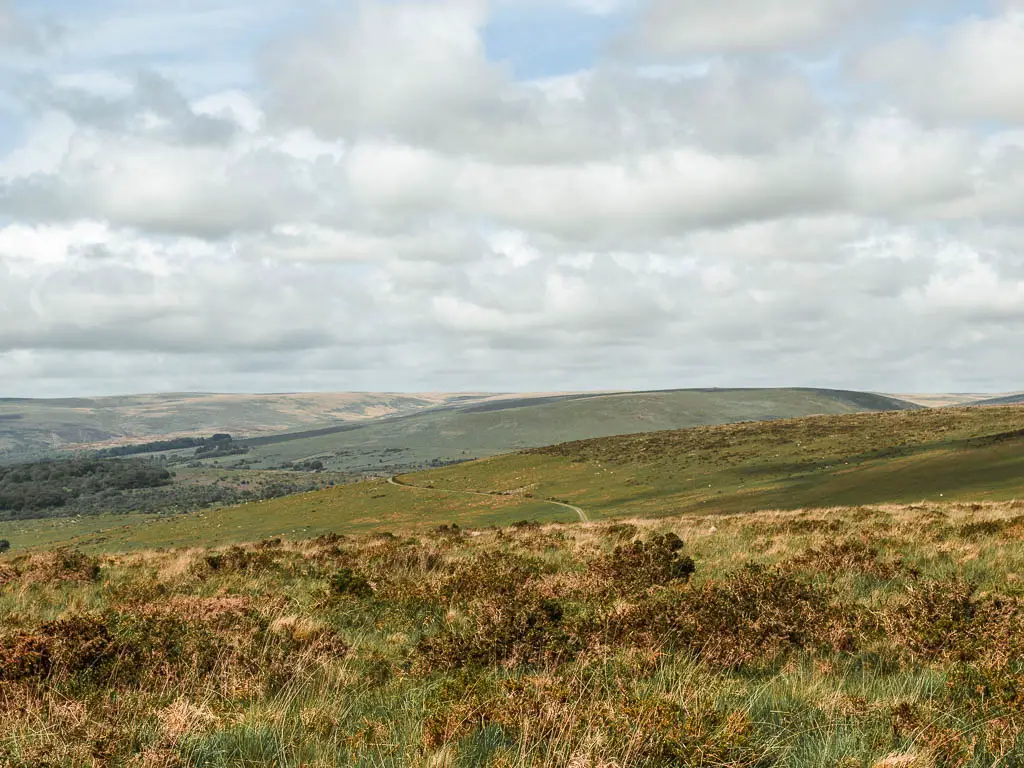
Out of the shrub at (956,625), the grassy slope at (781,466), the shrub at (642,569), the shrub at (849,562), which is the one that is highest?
the shrub at (956,625)

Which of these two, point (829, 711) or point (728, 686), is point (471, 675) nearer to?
point (728, 686)

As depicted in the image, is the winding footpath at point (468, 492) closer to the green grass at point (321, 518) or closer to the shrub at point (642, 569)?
the green grass at point (321, 518)

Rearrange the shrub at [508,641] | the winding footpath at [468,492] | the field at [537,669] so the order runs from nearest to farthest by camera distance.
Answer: the field at [537,669], the shrub at [508,641], the winding footpath at [468,492]

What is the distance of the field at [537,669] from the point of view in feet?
17.4

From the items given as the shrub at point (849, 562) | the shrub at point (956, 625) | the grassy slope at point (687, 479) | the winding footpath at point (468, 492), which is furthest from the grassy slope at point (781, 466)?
the shrub at point (956, 625)

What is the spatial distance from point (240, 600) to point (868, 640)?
9645 millimetres

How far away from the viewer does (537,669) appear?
26.7 feet

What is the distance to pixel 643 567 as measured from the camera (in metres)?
14.4

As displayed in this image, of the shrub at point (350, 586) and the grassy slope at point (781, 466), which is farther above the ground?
the shrub at point (350, 586)

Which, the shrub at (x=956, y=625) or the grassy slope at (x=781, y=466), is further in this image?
the grassy slope at (x=781, y=466)

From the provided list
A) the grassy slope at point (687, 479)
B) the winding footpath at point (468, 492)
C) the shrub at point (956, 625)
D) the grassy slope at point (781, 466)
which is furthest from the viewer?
the winding footpath at point (468, 492)

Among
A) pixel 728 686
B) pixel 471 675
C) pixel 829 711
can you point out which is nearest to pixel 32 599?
pixel 471 675

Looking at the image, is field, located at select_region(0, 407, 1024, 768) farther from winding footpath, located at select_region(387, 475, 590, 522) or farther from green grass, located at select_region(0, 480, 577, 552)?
green grass, located at select_region(0, 480, 577, 552)

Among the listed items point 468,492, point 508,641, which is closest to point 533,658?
point 508,641
